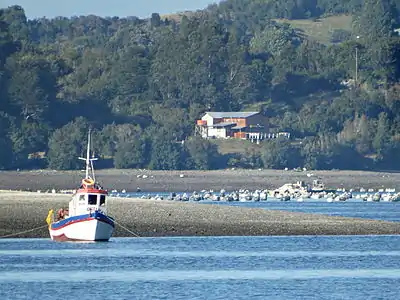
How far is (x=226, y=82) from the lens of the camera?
17588 centimetres

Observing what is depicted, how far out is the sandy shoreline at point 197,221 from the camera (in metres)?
55.9

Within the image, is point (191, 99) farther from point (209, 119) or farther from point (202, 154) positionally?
point (202, 154)

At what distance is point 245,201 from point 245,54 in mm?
87398

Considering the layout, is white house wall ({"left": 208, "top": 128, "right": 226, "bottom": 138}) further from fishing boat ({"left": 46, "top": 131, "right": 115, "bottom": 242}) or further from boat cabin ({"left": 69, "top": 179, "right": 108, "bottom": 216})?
boat cabin ({"left": 69, "top": 179, "right": 108, "bottom": 216})

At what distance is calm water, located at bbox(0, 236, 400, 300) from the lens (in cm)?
3844

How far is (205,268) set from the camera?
44.2 m

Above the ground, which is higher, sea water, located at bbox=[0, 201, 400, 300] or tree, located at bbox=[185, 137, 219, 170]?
tree, located at bbox=[185, 137, 219, 170]

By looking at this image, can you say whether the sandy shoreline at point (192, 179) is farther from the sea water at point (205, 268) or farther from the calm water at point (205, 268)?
the calm water at point (205, 268)

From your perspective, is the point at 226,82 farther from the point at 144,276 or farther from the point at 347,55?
the point at 144,276

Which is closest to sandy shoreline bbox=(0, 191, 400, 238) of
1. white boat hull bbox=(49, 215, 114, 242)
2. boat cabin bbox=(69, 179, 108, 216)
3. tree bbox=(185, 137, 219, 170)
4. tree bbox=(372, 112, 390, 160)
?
white boat hull bbox=(49, 215, 114, 242)

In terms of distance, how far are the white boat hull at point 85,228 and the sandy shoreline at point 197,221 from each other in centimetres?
304

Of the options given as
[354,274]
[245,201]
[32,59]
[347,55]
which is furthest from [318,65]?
[354,274]

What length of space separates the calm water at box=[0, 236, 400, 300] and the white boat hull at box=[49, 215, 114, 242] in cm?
33

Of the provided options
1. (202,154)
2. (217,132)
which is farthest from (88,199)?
(217,132)
